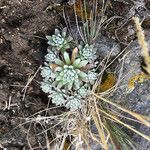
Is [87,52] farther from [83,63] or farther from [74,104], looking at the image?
[74,104]

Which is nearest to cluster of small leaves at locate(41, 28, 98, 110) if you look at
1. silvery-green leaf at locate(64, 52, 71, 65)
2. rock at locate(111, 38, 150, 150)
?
silvery-green leaf at locate(64, 52, 71, 65)

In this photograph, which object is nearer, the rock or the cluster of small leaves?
the cluster of small leaves

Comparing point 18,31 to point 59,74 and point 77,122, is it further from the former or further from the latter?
point 77,122

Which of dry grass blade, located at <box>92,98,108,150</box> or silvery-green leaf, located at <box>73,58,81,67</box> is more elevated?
silvery-green leaf, located at <box>73,58,81,67</box>

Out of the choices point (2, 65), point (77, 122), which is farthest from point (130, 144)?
point (2, 65)

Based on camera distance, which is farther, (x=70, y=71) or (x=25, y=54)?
(x=25, y=54)

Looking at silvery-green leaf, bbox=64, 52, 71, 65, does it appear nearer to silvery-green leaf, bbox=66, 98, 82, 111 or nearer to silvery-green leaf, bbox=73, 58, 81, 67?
silvery-green leaf, bbox=73, 58, 81, 67

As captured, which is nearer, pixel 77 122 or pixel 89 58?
pixel 89 58

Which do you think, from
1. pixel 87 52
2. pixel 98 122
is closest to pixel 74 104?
pixel 98 122
